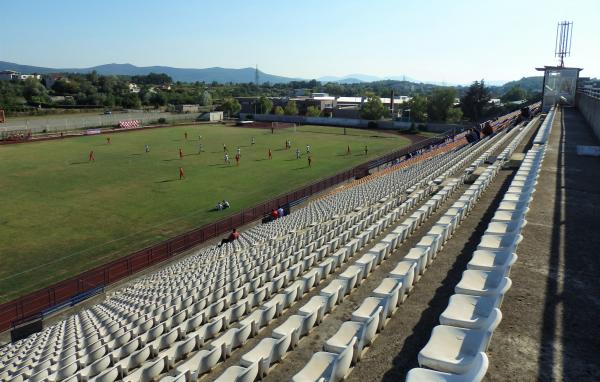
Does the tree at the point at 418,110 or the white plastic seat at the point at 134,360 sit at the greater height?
the tree at the point at 418,110

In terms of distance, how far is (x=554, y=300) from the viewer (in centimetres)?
955

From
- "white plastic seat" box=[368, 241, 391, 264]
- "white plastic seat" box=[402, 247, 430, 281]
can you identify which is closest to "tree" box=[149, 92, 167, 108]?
"white plastic seat" box=[368, 241, 391, 264]

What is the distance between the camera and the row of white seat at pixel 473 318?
5.97m

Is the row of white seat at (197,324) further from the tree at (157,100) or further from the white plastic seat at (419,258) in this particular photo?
the tree at (157,100)

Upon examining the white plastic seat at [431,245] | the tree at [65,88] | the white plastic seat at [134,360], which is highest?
the tree at [65,88]

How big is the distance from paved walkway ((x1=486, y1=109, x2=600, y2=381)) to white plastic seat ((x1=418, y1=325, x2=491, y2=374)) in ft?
2.17

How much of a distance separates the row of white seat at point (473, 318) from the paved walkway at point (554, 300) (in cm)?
66

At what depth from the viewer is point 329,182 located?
40438 mm

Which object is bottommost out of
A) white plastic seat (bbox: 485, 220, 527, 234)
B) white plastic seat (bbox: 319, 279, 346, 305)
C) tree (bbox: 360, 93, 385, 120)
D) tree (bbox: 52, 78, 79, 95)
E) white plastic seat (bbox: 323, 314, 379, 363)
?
white plastic seat (bbox: 319, 279, 346, 305)

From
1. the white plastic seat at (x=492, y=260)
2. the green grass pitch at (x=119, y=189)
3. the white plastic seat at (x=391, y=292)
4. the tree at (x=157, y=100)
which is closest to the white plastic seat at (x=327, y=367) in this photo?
the white plastic seat at (x=391, y=292)

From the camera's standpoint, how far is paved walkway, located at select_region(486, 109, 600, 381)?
7.12m

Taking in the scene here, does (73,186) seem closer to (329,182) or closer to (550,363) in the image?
(329,182)

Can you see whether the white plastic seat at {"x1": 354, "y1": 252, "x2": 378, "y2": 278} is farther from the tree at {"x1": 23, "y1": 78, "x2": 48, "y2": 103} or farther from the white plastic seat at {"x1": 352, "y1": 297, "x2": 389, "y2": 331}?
the tree at {"x1": 23, "y1": 78, "x2": 48, "y2": 103}

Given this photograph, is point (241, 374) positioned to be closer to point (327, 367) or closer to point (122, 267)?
point (327, 367)
